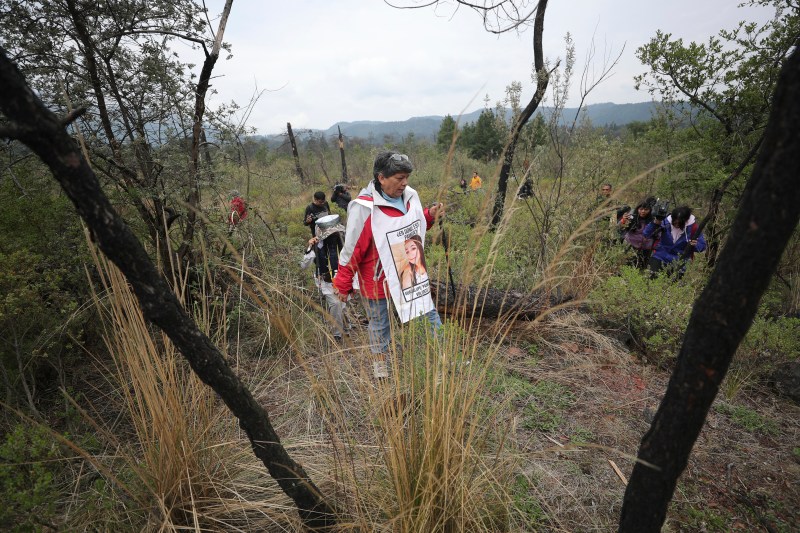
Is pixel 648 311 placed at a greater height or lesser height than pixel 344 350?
lesser

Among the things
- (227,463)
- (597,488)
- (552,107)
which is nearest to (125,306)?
(227,463)

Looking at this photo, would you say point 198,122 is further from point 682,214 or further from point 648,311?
point 682,214

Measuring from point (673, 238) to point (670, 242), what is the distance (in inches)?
2.4

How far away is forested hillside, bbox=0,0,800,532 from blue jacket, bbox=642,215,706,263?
3cm

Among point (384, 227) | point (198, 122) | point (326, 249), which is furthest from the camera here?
point (326, 249)

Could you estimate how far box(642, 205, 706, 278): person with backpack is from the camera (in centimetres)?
449

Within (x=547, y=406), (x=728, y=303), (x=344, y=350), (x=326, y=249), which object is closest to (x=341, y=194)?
(x=326, y=249)

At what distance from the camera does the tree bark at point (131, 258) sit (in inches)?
25.0

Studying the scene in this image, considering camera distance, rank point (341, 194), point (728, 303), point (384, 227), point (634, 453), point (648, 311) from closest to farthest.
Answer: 1. point (728, 303)
2. point (634, 453)
3. point (384, 227)
4. point (648, 311)
5. point (341, 194)

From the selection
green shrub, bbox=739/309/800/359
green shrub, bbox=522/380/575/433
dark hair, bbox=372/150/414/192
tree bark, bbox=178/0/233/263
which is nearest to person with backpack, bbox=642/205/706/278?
green shrub, bbox=739/309/800/359

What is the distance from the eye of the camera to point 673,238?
4.66 metres

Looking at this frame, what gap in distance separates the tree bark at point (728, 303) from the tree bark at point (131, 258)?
41.7 inches

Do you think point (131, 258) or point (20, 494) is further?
point (20, 494)

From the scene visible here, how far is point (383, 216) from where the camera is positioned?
2.40 meters
